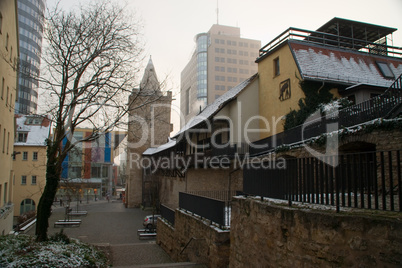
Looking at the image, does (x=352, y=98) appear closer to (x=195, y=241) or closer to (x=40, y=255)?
(x=195, y=241)

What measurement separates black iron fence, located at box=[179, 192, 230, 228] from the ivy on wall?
25.4 feet

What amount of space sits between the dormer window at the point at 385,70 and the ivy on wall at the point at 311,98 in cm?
396

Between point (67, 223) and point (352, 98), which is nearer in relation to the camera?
point (352, 98)

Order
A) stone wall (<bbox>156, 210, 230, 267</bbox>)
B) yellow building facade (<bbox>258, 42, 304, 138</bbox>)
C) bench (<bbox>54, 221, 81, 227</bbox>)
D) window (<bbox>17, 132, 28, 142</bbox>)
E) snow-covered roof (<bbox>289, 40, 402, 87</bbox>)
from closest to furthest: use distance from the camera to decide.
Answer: stone wall (<bbox>156, 210, 230, 267</bbox>)
snow-covered roof (<bbox>289, 40, 402, 87</bbox>)
yellow building facade (<bbox>258, 42, 304, 138</bbox>)
bench (<bbox>54, 221, 81, 227</bbox>)
window (<bbox>17, 132, 28, 142</bbox>)

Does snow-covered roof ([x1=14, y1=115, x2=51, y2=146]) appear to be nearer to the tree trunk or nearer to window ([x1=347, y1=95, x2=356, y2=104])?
the tree trunk

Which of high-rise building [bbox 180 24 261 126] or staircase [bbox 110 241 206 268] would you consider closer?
staircase [bbox 110 241 206 268]

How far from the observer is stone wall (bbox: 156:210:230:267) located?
8.33 m

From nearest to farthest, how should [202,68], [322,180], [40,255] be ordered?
1. [322,180]
2. [40,255]
3. [202,68]

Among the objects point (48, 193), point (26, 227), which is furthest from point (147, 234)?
point (48, 193)

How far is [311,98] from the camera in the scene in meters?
16.2

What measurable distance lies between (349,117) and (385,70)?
356 inches

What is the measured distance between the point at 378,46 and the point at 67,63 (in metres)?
20.2

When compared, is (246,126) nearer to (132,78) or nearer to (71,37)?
(132,78)

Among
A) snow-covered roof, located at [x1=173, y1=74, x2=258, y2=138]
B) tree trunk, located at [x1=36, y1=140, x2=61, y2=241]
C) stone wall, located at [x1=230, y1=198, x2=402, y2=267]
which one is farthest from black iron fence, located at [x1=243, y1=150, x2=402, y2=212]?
snow-covered roof, located at [x1=173, y1=74, x2=258, y2=138]
